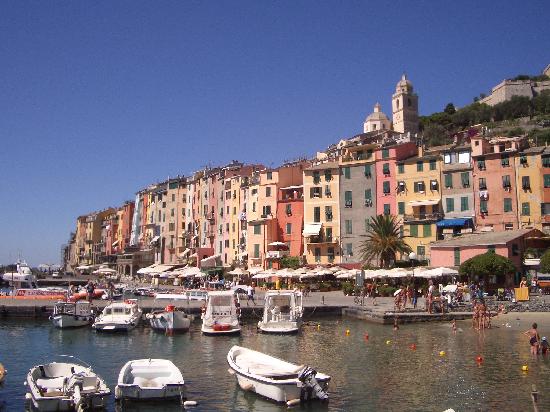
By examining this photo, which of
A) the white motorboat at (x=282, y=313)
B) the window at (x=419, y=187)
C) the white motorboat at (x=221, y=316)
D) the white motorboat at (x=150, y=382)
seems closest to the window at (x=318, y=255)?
the window at (x=419, y=187)

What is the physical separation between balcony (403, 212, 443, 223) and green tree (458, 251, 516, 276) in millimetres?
17621

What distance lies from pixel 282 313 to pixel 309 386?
21874mm

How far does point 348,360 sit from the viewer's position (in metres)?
28.8

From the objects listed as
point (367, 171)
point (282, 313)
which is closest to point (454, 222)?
point (367, 171)

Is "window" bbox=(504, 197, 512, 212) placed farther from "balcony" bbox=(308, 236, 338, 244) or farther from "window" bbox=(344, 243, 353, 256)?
"balcony" bbox=(308, 236, 338, 244)

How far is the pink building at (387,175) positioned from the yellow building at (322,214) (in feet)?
19.2

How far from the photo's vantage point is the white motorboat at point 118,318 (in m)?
39.8

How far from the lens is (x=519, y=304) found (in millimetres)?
45656

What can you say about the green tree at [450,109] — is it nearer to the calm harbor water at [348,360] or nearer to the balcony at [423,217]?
the balcony at [423,217]

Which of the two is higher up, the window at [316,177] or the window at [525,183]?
the window at [316,177]

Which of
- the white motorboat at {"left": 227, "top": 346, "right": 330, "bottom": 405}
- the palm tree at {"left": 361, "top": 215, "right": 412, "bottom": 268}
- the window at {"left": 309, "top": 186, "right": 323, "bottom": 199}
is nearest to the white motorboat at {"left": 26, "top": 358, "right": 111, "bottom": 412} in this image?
the white motorboat at {"left": 227, "top": 346, "right": 330, "bottom": 405}

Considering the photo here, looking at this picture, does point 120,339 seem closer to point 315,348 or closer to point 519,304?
point 315,348

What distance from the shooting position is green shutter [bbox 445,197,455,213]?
67.3 metres

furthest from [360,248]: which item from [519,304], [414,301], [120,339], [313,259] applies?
[120,339]
